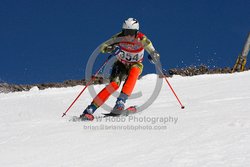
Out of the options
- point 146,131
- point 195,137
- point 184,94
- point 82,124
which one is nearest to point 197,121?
point 146,131

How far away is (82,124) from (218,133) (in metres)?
2.83

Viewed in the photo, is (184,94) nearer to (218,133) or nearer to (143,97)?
(143,97)

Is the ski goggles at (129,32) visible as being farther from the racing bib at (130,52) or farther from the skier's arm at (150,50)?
the skier's arm at (150,50)

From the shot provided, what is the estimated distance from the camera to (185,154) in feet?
14.9

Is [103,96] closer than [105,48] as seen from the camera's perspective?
Yes

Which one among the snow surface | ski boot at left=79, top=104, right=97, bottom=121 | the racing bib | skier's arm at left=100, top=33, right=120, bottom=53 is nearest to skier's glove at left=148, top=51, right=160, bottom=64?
the racing bib

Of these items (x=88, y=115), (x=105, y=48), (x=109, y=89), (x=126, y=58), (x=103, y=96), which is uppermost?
(x=105, y=48)

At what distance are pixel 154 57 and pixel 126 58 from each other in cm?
62

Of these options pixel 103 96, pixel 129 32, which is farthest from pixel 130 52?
pixel 103 96

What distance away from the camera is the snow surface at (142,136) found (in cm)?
456

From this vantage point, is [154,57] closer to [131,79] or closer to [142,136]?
[131,79]

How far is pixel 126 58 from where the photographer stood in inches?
348

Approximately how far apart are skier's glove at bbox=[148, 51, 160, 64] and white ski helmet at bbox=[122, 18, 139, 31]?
67 cm

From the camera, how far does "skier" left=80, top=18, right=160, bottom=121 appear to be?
8.48 metres
